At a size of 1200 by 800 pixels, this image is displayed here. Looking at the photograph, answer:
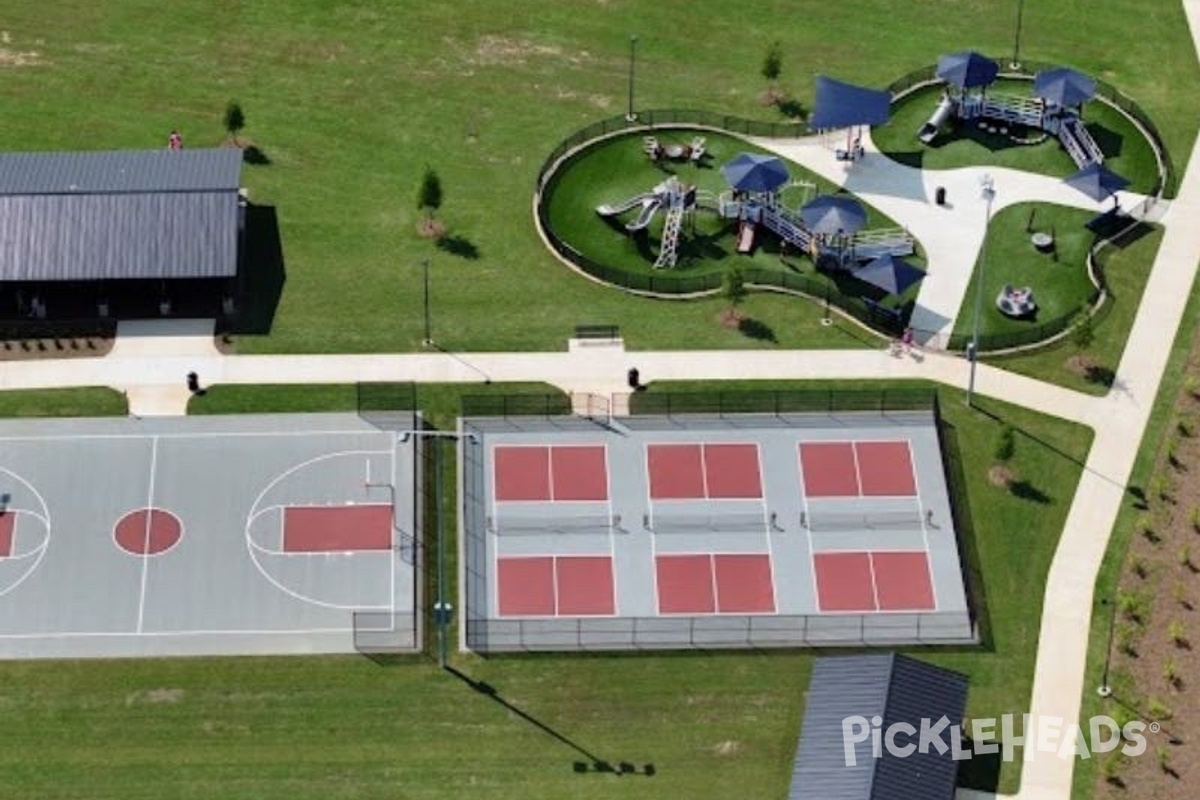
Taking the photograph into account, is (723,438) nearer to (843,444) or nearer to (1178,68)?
(843,444)

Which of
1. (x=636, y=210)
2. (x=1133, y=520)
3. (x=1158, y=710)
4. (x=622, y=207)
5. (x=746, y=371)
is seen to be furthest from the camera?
(x=636, y=210)

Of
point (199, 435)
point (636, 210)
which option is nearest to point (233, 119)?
point (199, 435)

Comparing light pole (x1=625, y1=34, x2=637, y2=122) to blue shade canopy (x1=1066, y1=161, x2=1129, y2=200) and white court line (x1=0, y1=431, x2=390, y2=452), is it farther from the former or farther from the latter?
white court line (x1=0, y1=431, x2=390, y2=452)

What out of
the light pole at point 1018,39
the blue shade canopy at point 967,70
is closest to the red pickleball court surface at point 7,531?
the blue shade canopy at point 967,70

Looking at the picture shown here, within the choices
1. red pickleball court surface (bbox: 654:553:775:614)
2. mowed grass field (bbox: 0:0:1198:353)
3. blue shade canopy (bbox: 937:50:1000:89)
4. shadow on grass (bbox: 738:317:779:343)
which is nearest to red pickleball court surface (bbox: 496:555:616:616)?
red pickleball court surface (bbox: 654:553:775:614)

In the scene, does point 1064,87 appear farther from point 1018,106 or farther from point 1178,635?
point 1178,635

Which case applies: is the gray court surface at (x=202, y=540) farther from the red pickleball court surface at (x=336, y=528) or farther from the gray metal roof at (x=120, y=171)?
the gray metal roof at (x=120, y=171)
